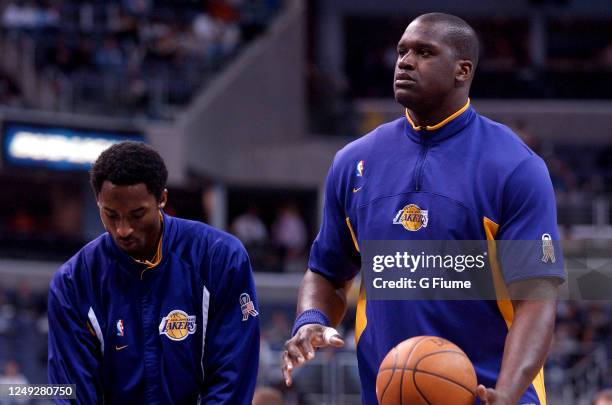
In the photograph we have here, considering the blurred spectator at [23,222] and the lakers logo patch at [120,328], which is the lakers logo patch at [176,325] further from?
the blurred spectator at [23,222]

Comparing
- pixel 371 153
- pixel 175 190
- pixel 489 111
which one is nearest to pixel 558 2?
pixel 489 111

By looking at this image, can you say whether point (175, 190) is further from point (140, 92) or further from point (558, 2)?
point (558, 2)

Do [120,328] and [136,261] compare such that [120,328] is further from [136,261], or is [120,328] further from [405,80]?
[405,80]

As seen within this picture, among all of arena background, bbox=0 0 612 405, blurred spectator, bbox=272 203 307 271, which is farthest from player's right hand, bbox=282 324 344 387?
blurred spectator, bbox=272 203 307 271

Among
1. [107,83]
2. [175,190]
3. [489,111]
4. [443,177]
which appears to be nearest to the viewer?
[443,177]

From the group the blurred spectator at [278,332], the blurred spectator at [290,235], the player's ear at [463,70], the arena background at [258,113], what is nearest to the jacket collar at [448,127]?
the player's ear at [463,70]

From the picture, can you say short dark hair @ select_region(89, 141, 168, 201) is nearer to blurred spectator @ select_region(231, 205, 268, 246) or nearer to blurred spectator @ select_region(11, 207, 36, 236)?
blurred spectator @ select_region(231, 205, 268, 246)

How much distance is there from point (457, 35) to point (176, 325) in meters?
1.62

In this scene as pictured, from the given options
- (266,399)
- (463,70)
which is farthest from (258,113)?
(463,70)

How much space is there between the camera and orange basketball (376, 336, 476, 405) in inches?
181

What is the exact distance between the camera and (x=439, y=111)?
5191 mm

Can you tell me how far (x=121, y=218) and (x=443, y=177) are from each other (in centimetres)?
126

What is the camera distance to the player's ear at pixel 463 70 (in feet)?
16.9

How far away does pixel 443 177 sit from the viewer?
16.7 ft
